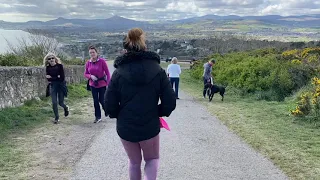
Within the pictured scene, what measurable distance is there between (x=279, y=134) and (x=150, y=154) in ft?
16.3

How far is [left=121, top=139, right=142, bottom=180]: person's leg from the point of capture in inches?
177

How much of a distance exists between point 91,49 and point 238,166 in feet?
15.2

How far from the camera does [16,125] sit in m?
9.40

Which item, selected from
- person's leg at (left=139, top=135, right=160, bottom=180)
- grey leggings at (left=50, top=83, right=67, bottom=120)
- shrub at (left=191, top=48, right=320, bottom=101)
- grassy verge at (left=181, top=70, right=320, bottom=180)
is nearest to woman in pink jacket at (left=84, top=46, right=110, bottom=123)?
grey leggings at (left=50, top=83, right=67, bottom=120)

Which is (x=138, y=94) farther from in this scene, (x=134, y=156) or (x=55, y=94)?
(x=55, y=94)

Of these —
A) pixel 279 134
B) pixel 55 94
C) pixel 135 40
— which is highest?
pixel 135 40

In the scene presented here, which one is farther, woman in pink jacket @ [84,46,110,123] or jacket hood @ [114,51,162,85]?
woman in pink jacket @ [84,46,110,123]

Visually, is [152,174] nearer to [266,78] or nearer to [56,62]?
[56,62]

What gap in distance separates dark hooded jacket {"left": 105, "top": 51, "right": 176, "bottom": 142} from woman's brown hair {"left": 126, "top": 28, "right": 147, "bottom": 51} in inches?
2.3

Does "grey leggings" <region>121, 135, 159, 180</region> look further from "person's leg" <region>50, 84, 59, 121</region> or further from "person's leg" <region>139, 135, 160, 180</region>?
"person's leg" <region>50, 84, 59, 121</region>

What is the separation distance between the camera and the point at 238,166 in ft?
20.6

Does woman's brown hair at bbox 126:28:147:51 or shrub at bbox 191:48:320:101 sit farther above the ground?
Answer: woman's brown hair at bbox 126:28:147:51

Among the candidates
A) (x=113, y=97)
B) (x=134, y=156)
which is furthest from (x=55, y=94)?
(x=113, y=97)

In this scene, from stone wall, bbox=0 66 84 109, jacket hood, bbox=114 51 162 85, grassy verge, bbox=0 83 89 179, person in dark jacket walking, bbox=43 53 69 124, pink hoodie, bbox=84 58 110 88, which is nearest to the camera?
jacket hood, bbox=114 51 162 85
